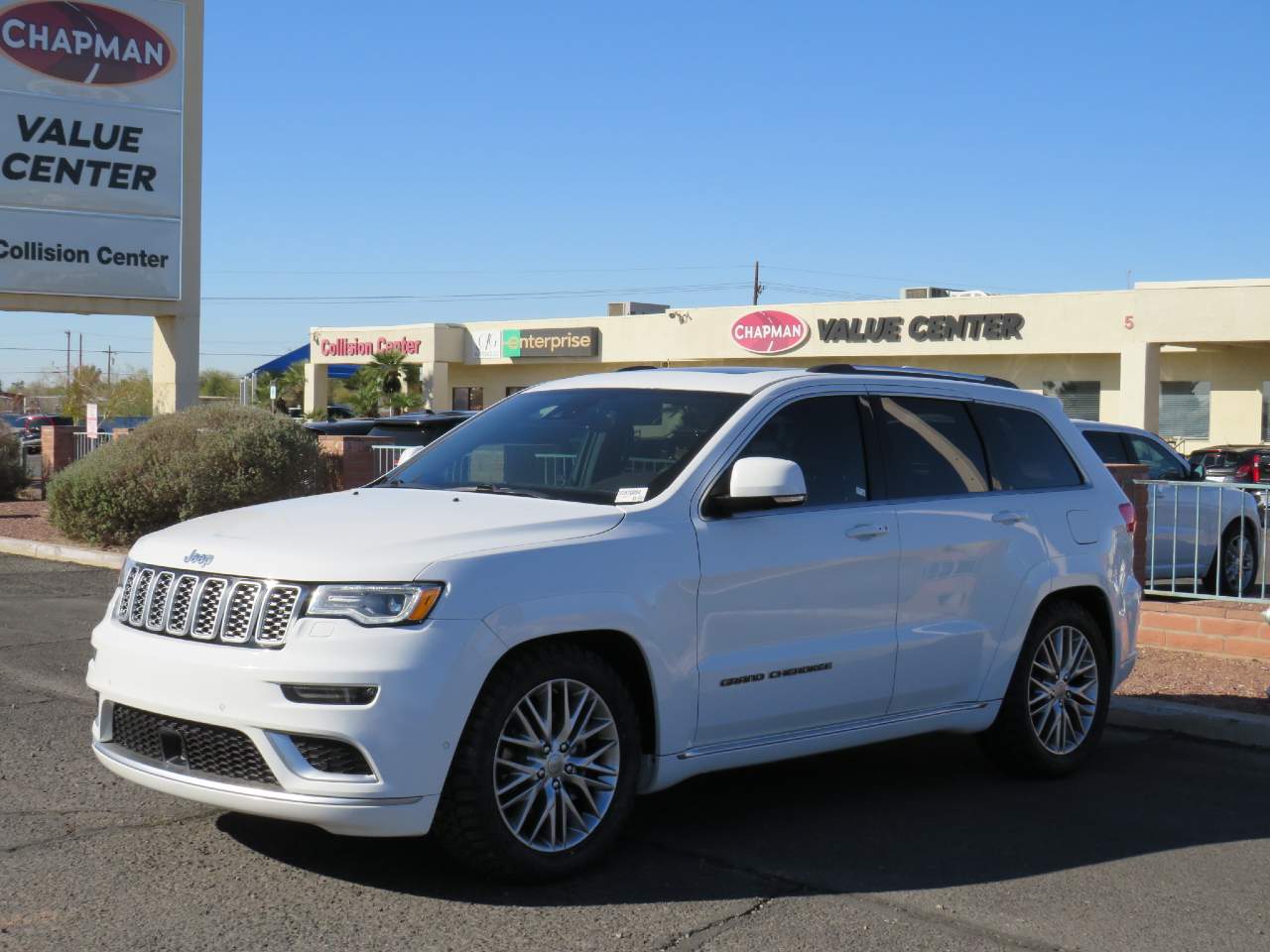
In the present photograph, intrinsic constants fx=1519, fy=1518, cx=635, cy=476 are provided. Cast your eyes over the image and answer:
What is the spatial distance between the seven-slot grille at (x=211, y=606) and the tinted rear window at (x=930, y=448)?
9.39 ft

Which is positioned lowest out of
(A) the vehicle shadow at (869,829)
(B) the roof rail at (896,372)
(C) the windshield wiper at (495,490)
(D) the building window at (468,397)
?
(A) the vehicle shadow at (869,829)

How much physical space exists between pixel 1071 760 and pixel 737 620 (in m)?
2.45

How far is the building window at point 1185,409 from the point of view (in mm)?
41656

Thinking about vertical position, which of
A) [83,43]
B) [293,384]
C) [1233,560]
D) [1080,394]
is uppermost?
[83,43]

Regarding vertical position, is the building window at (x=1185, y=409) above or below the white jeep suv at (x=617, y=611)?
above

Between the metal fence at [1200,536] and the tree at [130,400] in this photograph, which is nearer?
the metal fence at [1200,536]

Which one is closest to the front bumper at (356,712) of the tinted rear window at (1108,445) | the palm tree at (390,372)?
the tinted rear window at (1108,445)

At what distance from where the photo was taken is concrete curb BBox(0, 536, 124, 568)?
53.7 feet

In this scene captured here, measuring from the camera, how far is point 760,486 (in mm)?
5859

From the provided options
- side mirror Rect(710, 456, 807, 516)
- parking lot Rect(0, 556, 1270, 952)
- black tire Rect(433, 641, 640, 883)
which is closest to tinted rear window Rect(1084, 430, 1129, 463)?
parking lot Rect(0, 556, 1270, 952)

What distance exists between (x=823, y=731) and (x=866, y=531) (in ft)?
2.85

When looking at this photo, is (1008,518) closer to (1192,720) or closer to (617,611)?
(1192,720)

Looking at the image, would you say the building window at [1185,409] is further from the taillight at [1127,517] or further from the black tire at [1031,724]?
the black tire at [1031,724]

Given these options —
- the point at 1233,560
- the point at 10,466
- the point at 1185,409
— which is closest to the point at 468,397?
the point at 1185,409
